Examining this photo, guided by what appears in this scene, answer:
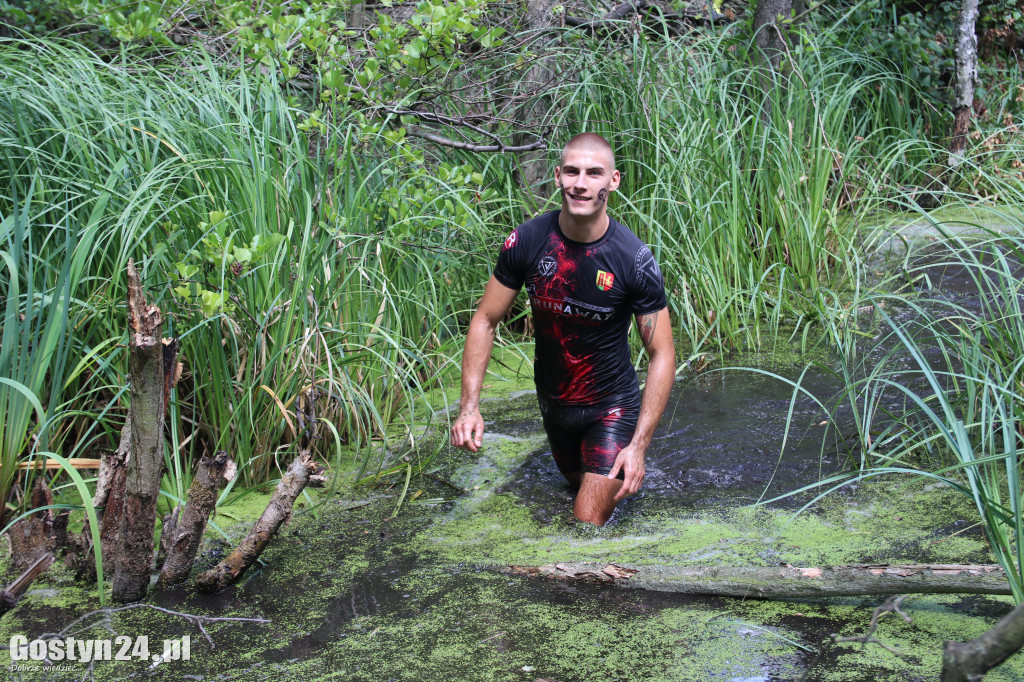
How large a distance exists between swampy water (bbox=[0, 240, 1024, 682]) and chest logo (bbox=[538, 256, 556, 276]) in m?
0.91

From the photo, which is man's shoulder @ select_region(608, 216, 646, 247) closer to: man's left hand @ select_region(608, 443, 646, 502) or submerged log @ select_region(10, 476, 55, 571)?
man's left hand @ select_region(608, 443, 646, 502)

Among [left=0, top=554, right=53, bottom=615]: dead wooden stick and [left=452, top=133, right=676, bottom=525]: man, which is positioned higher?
[left=452, top=133, right=676, bottom=525]: man

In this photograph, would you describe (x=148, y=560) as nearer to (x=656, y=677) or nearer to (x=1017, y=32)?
(x=656, y=677)

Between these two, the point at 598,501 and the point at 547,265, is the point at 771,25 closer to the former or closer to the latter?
the point at 547,265

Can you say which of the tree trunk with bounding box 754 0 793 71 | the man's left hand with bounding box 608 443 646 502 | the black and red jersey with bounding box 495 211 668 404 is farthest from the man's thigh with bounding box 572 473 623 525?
the tree trunk with bounding box 754 0 793 71

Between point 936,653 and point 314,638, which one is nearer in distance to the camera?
point 936,653

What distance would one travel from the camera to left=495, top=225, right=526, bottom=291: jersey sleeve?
332 cm

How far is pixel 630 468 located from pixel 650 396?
0.93 ft

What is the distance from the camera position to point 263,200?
3.55 meters

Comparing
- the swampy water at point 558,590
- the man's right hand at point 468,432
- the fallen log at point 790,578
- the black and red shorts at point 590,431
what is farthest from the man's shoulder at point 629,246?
the fallen log at point 790,578

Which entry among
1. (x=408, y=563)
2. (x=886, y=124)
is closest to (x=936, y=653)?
(x=408, y=563)

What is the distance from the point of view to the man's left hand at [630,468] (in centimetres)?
298

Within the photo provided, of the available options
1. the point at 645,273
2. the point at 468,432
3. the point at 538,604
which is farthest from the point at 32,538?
the point at 645,273

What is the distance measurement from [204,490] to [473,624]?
2.79 feet
